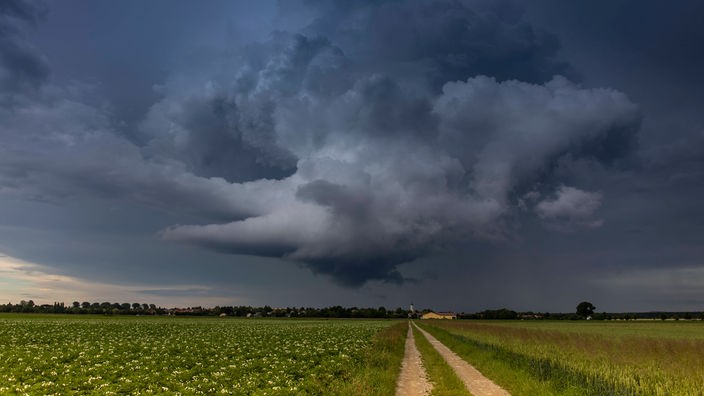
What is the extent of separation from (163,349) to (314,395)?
2045cm

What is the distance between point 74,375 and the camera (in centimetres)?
2152

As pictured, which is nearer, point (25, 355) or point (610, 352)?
point (25, 355)

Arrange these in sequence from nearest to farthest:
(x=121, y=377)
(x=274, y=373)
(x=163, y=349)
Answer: (x=121, y=377)
(x=274, y=373)
(x=163, y=349)

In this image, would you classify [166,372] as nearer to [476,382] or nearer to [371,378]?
[371,378]

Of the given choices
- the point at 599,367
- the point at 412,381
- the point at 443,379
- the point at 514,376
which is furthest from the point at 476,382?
the point at 599,367

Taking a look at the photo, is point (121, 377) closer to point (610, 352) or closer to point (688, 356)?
point (610, 352)

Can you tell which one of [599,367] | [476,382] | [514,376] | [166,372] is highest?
[599,367]

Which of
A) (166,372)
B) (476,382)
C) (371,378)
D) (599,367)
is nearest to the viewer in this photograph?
(371,378)

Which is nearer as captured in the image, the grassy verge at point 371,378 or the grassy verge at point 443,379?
the grassy verge at point 371,378

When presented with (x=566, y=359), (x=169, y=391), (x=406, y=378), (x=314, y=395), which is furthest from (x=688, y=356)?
(x=169, y=391)

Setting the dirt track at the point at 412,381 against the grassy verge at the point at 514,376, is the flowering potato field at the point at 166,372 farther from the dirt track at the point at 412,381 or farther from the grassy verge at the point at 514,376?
the grassy verge at the point at 514,376

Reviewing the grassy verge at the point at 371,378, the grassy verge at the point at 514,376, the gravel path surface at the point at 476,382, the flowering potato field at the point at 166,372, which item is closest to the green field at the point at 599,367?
the grassy verge at the point at 514,376

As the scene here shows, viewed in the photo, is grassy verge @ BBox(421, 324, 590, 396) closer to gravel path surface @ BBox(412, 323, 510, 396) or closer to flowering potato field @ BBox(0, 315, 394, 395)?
gravel path surface @ BBox(412, 323, 510, 396)

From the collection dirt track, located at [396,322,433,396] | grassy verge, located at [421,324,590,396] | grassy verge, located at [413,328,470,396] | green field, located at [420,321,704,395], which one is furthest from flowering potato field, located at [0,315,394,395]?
green field, located at [420,321,704,395]
